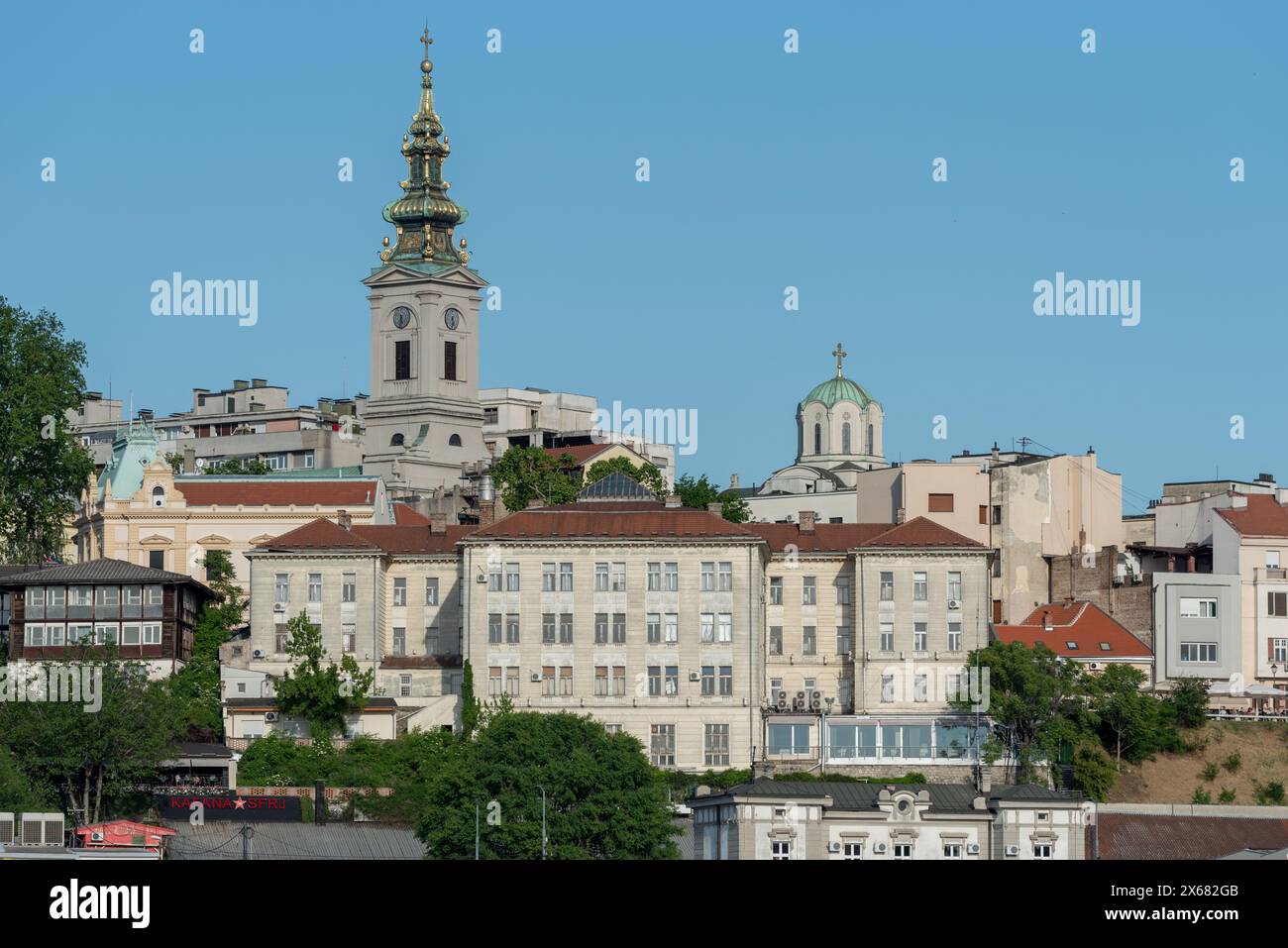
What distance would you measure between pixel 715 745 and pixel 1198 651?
24838mm

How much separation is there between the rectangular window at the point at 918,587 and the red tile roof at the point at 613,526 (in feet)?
22.1

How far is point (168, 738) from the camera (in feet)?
279

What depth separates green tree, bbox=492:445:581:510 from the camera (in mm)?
125812

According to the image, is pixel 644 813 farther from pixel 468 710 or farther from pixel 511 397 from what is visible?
pixel 511 397

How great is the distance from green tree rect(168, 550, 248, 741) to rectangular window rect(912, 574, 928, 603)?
89.4 feet

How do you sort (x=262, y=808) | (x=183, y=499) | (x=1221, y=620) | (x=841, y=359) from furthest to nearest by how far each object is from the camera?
(x=841, y=359) < (x=183, y=499) < (x=1221, y=620) < (x=262, y=808)

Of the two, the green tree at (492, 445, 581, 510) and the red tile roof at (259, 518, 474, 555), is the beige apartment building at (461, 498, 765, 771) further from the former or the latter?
the green tree at (492, 445, 581, 510)

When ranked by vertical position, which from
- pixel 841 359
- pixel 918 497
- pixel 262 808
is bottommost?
pixel 262 808

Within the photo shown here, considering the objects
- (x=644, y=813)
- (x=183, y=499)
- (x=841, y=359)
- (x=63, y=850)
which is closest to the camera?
(x=63, y=850)

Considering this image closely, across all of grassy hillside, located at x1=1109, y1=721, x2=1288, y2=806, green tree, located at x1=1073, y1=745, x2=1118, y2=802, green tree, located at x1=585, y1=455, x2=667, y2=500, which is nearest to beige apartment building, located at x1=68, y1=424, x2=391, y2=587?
green tree, located at x1=585, y1=455, x2=667, y2=500

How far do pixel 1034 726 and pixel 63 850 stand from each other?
4065 cm

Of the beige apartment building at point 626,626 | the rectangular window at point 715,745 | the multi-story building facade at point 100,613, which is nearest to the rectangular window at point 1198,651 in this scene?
the beige apartment building at point 626,626

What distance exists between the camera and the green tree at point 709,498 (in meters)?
123
